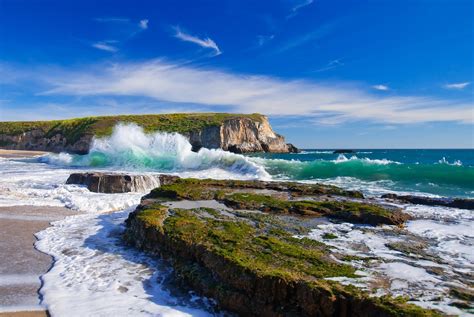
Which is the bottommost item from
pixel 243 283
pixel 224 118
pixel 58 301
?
pixel 58 301

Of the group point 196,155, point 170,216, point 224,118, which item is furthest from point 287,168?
point 224,118

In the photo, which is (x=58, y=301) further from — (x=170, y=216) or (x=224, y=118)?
(x=224, y=118)

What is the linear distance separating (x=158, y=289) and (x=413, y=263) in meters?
3.66

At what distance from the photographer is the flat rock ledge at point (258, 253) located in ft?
Answer: 13.5

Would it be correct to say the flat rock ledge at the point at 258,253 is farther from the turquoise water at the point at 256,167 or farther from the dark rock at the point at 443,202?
the turquoise water at the point at 256,167

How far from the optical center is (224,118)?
71.5 metres

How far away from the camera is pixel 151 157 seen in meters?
33.0

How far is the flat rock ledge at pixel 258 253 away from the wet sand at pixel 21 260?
1.81m

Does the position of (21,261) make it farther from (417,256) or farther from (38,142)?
(38,142)

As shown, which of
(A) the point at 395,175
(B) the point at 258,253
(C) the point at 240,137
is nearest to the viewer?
(B) the point at 258,253

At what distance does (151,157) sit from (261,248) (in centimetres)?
2841

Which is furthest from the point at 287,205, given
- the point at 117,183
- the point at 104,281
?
the point at 117,183

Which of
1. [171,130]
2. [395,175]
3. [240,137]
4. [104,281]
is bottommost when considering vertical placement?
[104,281]

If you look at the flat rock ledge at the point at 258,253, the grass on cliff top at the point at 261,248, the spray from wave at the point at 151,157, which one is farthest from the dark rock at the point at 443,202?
the spray from wave at the point at 151,157
